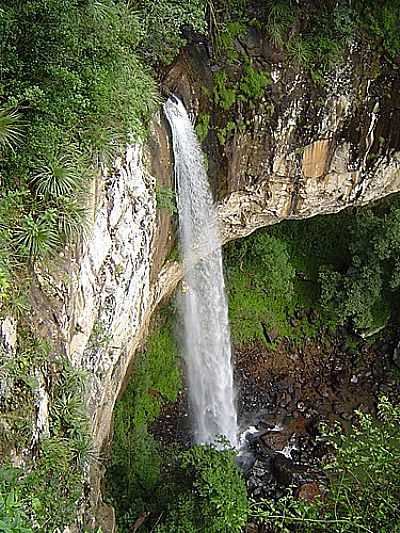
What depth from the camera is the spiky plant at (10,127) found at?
3844 mm

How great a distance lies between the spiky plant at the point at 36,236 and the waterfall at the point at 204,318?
3.35 meters

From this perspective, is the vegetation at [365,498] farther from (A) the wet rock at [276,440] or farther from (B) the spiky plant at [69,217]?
(A) the wet rock at [276,440]

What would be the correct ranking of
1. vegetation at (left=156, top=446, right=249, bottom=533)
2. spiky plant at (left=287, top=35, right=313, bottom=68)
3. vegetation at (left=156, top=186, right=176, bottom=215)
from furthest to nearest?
spiky plant at (left=287, top=35, right=313, bottom=68) → vegetation at (left=156, top=446, right=249, bottom=533) → vegetation at (left=156, top=186, right=176, bottom=215)

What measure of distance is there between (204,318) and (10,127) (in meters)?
6.10

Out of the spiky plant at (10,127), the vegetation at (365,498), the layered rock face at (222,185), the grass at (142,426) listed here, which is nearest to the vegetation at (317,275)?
the layered rock face at (222,185)

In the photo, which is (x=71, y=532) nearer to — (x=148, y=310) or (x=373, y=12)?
(x=148, y=310)

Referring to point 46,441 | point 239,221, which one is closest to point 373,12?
point 239,221

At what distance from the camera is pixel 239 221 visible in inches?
358

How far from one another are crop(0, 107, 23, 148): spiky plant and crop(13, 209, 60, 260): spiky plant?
20.6 inches

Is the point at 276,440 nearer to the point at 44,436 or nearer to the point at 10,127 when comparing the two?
the point at 44,436

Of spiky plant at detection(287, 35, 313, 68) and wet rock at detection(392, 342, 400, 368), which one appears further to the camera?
wet rock at detection(392, 342, 400, 368)

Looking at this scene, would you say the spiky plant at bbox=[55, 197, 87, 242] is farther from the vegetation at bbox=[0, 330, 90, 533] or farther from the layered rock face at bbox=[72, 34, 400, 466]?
the vegetation at bbox=[0, 330, 90, 533]

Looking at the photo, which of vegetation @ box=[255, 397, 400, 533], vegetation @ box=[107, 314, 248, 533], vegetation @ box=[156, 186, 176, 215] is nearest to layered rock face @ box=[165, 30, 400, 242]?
vegetation @ box=[156, 186, 176, 215]

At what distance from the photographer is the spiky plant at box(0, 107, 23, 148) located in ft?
12.6
